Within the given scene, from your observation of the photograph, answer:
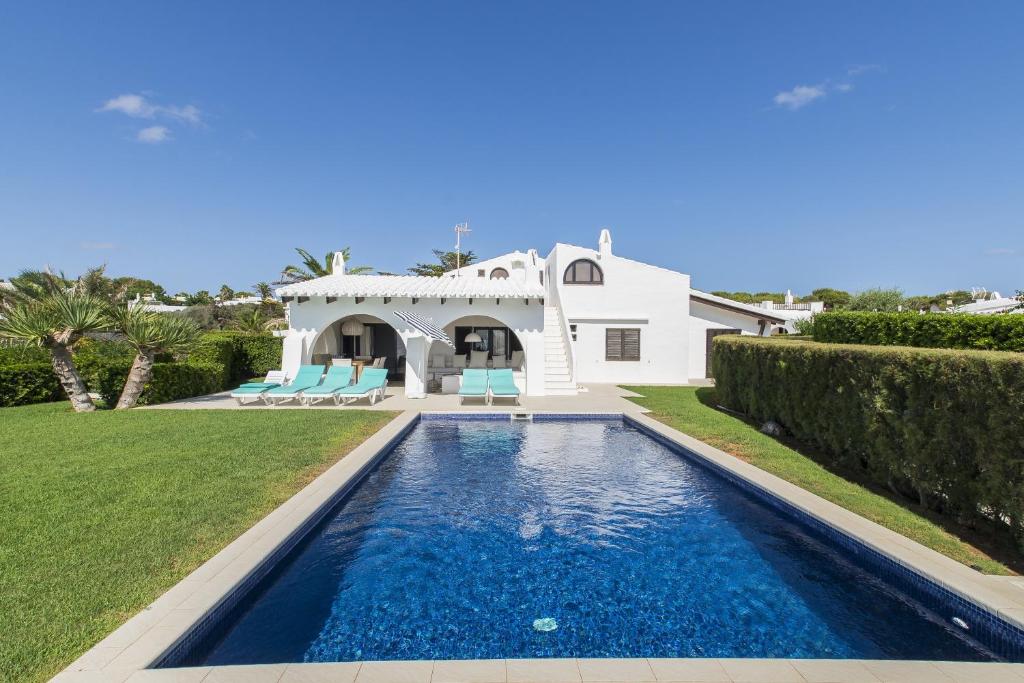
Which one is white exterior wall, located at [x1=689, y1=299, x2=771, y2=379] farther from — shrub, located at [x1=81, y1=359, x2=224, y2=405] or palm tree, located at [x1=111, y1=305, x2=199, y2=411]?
shrub, located at [x1=81, y1=359, x2=224, y2=405]

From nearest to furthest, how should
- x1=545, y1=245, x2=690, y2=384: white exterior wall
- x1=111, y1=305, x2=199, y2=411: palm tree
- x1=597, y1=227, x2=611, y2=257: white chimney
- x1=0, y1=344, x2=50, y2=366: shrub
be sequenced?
1. x1=111, y1=305, x2=199, y2=411: palm tree
2. x1=0, y1=344, x2=50, y2=366: shrub
3. x1=545, y1=245, x2=690, y2=384: white exterior wall
4. x1=597, y1=227, x2=611, y2=257: white chimney

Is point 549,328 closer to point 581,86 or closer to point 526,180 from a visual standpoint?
point 581,86

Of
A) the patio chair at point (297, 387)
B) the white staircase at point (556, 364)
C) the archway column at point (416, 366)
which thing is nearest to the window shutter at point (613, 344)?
the white staircase at point (556, 364)

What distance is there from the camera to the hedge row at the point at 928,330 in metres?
7.81

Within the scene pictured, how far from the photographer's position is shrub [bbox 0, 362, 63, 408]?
587 inches

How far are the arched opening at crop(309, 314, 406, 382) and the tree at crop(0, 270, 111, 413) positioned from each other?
22.4ft

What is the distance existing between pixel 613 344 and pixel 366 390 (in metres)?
11.7

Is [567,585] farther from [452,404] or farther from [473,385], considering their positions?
[473,385]

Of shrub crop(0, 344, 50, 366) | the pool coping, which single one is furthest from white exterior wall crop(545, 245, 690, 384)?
shrub crop(0, 344, 50, 366)

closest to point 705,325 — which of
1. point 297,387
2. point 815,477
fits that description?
point 815,477

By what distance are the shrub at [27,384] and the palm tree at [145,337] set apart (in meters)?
3.59

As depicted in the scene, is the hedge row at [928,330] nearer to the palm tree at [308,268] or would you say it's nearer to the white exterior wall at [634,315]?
the white exterior wall at [634,315]

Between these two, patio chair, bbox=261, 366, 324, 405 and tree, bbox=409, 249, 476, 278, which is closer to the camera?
patio chair, bbox=261, 366, 324, 405

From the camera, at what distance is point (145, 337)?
44.9ft
